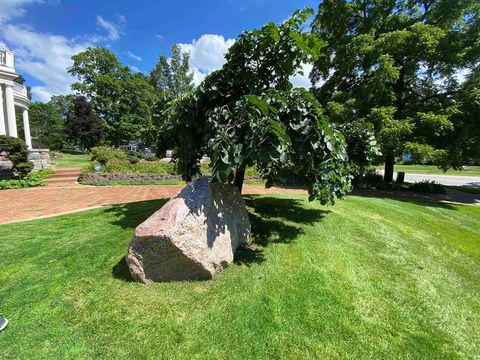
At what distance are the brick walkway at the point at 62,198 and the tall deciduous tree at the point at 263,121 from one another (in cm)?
404

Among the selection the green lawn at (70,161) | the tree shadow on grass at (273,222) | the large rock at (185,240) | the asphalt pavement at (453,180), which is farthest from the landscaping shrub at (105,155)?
the asphalt pavement at (453,180)

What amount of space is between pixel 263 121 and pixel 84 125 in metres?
33.1

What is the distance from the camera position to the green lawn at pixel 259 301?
2547mm

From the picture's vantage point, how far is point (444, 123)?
31.9 ft

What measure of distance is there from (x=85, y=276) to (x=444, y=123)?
11.5m

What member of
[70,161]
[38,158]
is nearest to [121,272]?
[38,158]

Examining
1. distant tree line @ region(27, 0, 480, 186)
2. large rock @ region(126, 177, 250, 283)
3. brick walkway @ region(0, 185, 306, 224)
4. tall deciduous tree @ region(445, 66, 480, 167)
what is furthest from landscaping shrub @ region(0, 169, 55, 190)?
tall deciduous tree @ region(445, 66, 480, 167)

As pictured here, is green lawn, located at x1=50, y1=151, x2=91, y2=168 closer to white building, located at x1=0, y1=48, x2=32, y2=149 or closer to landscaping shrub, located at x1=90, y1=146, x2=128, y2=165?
landscaping shrub, located at x1=90, y1=146, x2=128, y2=165

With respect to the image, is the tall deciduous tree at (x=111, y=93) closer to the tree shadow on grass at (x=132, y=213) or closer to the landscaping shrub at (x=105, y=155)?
the landscaping shrub at (x=105, y=155)

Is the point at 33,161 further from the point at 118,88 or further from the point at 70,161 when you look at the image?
the point at 118,88

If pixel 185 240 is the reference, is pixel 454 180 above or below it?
below

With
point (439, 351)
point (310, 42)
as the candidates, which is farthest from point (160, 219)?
point (310, 42)

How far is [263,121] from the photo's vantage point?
329 cm

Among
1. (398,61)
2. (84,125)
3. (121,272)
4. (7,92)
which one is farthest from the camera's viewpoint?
(84,125)
